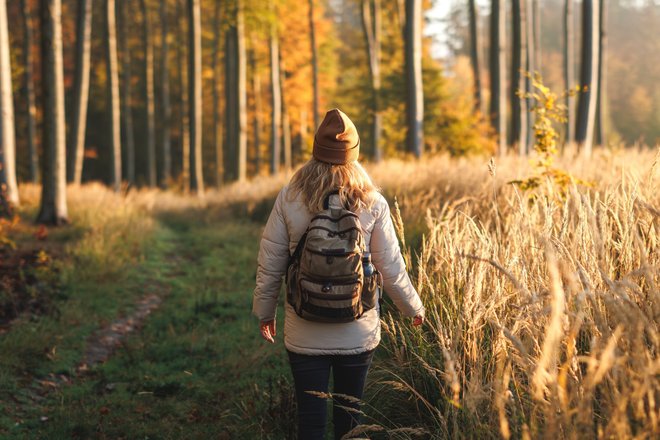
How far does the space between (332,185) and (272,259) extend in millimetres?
549

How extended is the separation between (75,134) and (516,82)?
44.2 ft

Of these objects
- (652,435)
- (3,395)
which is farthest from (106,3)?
(652,435)

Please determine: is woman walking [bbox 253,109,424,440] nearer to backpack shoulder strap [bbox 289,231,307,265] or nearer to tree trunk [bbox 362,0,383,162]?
backpack shoulder strap [bbox 289,231,307,265]

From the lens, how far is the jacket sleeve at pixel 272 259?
345cm

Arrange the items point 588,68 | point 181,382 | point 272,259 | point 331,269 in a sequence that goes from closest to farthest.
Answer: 1. point 331,269
2. point 272,259
3. point 181,382
4. point 588,68

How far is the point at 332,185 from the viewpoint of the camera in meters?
3.37

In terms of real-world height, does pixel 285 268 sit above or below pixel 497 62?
below

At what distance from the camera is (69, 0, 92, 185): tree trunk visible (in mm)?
16109

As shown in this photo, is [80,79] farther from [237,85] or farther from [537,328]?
[537,328]

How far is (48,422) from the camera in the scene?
5094mm

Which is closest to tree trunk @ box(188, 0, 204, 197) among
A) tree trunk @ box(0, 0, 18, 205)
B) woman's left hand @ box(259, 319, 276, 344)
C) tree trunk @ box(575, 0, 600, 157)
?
tree trunk @ box(0, 0, 18, 205)

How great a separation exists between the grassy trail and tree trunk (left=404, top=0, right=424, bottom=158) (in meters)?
8.32

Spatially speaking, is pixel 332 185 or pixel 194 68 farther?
pixel 194 68

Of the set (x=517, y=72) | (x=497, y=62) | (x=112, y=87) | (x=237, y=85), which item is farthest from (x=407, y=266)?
(x=237, y=85)
